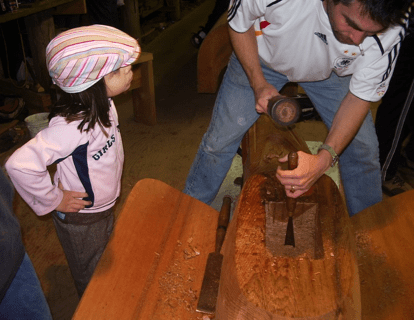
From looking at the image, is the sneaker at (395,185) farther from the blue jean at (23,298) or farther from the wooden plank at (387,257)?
the blue jean at (23,298)

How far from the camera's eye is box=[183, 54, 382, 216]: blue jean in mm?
2025

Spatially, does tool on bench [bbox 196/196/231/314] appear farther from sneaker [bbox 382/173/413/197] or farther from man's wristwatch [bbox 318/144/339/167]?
sneaker [bbox 382/173/413/197]

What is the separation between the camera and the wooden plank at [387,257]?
4.41 ft

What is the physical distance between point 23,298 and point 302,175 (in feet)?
3.65

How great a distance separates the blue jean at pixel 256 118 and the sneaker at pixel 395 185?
1.03m

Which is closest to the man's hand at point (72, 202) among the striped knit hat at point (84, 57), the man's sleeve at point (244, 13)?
the striped knit hat at point (84, 57)

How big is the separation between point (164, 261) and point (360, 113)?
116cm

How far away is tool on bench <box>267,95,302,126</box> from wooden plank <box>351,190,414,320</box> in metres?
0.57

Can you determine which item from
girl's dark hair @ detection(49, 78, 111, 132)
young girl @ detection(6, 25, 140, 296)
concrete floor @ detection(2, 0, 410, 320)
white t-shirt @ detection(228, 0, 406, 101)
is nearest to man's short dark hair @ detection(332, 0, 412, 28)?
white t-shirt @ detection(228, 0, 406, 101)

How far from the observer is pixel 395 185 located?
126 inches

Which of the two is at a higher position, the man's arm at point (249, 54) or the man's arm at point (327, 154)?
the man's arm at point (249, 54)

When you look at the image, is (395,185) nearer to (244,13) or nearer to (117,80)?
(244,13)

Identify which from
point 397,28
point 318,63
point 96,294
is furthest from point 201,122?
point 96,294

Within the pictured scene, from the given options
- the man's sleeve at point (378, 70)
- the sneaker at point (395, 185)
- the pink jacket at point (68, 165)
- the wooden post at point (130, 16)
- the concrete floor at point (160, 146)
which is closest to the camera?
the pink jacket at point (68, 165)
